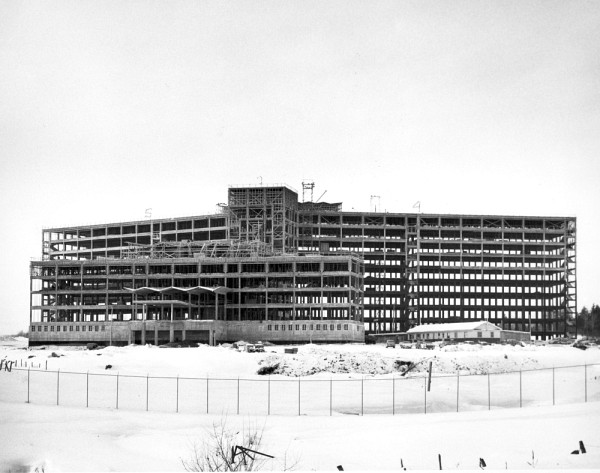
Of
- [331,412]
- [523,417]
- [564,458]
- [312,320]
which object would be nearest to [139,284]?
[312,320]

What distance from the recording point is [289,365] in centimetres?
10694

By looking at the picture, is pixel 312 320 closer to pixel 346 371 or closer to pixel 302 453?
pixel 346 371

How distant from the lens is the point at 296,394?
82688mm

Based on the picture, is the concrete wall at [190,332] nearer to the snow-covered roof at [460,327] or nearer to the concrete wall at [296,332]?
the concrete wall at [296,332]

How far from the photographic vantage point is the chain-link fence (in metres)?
72.1

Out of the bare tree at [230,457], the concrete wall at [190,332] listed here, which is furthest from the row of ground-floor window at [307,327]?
the bare tree at [230,457]

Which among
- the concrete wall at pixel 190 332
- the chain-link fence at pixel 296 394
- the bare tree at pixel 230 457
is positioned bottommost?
the concrete wall at pixel 190 332

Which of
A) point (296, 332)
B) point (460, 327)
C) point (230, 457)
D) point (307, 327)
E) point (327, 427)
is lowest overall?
point (296, 332)

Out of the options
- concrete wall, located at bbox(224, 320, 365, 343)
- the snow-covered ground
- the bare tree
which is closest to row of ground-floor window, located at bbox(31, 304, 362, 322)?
concrete wall, located at bbox(224, 320, 365, 343)

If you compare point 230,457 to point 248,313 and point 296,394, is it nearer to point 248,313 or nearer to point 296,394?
point 296,394

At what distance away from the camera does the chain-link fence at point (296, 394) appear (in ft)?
236

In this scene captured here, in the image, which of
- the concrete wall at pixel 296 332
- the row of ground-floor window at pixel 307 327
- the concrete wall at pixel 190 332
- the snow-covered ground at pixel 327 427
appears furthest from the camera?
the row of ground-floor window at pixel 307 327

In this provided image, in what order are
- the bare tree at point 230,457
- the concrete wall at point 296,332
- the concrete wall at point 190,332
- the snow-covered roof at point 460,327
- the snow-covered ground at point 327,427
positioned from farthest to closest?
the concrete wall at point 296,332, the concrete wall at point 190,332, the snow-covered roof at point 460,327, the snow-covered ground at point 327,427, the bare tree at point 230,457

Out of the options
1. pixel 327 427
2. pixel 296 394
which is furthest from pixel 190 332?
pixel 327 427
